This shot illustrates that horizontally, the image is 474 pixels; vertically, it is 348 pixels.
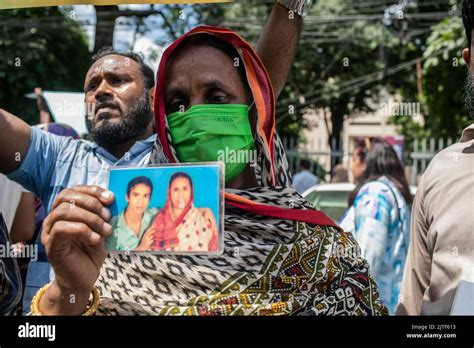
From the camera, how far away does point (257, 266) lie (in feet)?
5.28

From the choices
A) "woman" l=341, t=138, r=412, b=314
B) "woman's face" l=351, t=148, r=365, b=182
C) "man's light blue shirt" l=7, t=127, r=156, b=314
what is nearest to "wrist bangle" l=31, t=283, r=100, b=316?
"man's light blue shirt" l=7, t=127, r=156, b=314

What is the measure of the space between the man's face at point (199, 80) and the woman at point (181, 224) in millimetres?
431

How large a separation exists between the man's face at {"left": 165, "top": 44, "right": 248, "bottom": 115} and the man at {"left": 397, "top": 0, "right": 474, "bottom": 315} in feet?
1.86

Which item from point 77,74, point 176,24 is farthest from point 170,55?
point 77,74

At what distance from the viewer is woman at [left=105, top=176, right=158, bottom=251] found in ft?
4.13

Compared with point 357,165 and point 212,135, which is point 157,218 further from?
point 357,165

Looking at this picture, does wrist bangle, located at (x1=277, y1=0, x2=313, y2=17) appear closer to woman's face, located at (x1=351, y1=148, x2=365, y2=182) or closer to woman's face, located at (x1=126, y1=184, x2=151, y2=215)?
woman's face, located at (x1=126, y1=184, x2=151, y2=215)

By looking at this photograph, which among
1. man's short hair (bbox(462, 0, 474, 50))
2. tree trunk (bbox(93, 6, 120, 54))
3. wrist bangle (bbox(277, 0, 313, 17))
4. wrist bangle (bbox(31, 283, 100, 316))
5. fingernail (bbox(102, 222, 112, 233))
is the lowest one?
wrist bangle (bbox(31, 283, 100, 316))

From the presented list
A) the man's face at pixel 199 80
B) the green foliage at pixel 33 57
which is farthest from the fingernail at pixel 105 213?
the green foliage at pixel 33 57

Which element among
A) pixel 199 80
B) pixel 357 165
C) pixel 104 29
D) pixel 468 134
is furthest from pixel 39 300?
pixel 104 29

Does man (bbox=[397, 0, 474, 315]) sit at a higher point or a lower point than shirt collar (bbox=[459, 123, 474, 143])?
lower

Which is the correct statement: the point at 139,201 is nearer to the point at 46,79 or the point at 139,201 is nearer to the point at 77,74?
the point at 46,79

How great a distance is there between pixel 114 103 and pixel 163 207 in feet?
5.33

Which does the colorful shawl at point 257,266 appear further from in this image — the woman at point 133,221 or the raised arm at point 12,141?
the raised arm at point 12,141
